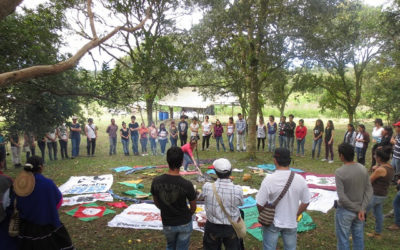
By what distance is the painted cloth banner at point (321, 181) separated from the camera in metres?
7.06

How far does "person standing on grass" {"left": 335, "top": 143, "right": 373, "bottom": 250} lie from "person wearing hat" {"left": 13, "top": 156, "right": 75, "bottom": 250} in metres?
3.41

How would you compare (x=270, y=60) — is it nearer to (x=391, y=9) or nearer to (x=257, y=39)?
(x=257, y=39)

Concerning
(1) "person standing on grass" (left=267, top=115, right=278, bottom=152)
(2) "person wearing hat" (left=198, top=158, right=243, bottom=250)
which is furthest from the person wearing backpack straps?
(1) "person standing on grass" (left=267, top=115, right=278, bottom=152)

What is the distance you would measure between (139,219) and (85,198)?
2.02 metres

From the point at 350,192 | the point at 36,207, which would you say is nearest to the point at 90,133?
the point at 36,207

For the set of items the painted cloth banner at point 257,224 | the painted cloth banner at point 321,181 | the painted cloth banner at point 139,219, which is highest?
the painted cloth banner at point 321,181

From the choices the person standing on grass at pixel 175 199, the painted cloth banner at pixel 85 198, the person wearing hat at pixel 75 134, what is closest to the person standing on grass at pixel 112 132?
the person wearing hat at pixel 75 134

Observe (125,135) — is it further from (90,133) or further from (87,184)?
(87,184)

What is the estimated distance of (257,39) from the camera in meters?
8.88

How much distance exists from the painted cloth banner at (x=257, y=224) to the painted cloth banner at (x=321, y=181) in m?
2.02

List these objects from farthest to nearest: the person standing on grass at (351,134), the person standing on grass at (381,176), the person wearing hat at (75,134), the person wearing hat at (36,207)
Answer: the person wearing hat at (75,134)
the person standing on grass at (351,134)
the person standing on grass at (381,176)
the person wearing hat at (36,207)

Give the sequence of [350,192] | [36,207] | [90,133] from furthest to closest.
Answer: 1. [90,133]
2. [350,192]
3. [36,207]

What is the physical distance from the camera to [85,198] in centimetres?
636

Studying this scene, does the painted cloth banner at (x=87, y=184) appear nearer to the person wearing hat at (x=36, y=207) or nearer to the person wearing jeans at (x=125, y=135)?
the person wearing hat at (x=36, y=207)
